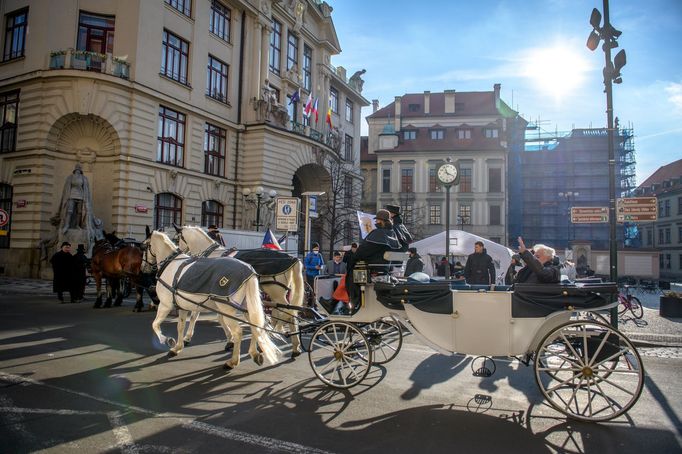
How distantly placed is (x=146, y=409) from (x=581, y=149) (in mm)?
67718

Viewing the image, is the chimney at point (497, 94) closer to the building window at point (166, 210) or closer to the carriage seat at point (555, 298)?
the building window at point (166, 210)

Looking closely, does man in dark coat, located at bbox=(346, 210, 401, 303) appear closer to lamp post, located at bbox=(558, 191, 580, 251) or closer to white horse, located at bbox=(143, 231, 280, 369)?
white horse, located at bbox=(143, 231, 280, 369)

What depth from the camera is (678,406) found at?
529 cm

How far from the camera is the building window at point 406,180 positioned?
5675 cm

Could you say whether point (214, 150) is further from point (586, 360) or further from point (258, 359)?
point (586, 360)

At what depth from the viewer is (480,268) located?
38.0ft

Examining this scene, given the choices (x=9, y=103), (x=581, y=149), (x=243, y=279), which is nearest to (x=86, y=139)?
(x=9, y=103)

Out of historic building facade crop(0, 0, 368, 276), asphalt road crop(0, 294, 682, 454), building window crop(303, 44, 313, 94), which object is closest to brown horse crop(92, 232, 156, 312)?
asphalt road crop(0, 294, 682, 454)

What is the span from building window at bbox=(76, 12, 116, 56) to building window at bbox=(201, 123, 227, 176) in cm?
690

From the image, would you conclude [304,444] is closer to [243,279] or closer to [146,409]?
[146,409]

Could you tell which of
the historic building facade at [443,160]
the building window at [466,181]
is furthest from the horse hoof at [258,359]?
the building window at [466,181]

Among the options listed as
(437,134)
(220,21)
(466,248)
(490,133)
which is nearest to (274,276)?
(466,248)

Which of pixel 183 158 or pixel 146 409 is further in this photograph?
pixel 183 158

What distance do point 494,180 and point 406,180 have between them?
10618mm
